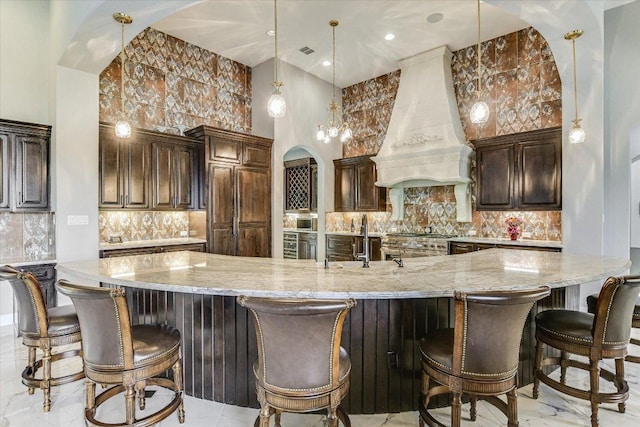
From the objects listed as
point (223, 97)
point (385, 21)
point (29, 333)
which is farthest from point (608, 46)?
point (29, 333)

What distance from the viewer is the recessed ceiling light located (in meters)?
4.69

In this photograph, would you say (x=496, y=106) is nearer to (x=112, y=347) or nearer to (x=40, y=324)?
(x=112, y=347)

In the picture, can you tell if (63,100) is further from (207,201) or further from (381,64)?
(381,64)

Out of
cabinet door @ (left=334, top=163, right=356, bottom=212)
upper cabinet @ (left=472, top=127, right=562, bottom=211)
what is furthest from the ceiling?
cabinet door @ (left=334, top=163, right=356, bottom=212)

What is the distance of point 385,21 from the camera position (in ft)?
15.9

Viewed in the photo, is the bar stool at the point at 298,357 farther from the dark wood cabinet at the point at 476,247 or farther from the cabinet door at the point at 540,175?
the cabinet door at the point at 540,175

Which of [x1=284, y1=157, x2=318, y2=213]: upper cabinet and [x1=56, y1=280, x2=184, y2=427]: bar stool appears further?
[x1=284, y1=157, x2=318, y2=213]: upper cabinet

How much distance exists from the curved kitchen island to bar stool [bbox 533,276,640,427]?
0.19 m

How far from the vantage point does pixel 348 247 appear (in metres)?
6.82

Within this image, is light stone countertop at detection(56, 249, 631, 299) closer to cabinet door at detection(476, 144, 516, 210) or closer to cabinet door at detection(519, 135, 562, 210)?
cabinet door at detection(519, 135, 562, 210)

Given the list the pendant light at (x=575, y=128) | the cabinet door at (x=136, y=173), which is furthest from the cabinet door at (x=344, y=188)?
the pendant light at (x=575, y=128)

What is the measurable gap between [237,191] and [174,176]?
0.98 m

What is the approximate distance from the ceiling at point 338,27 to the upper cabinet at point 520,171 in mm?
1766

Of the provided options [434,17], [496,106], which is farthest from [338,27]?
[496,106]
